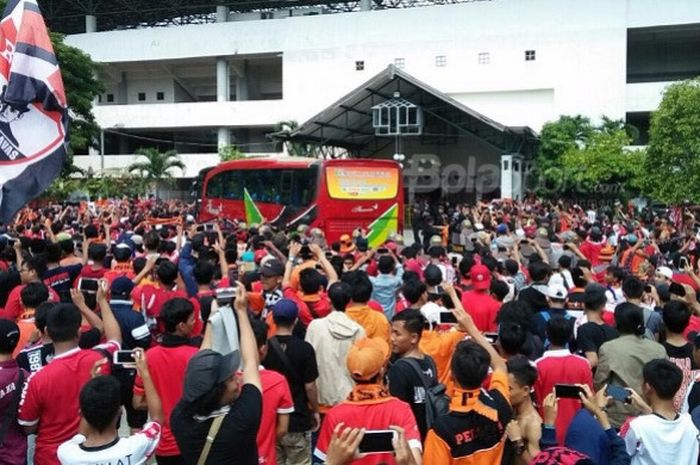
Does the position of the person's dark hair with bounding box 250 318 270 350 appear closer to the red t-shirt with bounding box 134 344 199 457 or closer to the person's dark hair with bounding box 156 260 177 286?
the red t-shirt with bounding box 134 344 199 457

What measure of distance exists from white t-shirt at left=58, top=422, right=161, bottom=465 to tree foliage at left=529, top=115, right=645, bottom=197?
2233cm

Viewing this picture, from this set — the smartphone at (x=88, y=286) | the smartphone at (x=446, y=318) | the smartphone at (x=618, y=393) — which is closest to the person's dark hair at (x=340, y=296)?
the smartphone at (x=446, y=318)

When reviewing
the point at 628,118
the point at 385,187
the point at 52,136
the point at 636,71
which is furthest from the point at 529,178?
the point at 52,136

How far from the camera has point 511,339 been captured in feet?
12.3

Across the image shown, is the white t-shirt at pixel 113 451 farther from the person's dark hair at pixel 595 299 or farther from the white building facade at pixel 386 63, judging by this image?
the white building facade at pixel 386 63

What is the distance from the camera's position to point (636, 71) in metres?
34.4

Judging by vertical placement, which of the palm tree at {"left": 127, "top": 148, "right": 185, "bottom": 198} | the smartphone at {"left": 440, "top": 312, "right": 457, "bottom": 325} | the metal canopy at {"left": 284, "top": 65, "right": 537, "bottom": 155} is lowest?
the smartphone at {"left": 440, "top": 312, "right": 457, "bottom": 325}

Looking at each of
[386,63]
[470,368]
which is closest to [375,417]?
[470,368]

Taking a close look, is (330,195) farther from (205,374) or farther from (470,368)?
(205,374)

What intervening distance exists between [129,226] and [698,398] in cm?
1139

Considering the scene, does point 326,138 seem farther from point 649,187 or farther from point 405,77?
point 649,187

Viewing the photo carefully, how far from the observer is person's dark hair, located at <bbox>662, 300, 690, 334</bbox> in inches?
169

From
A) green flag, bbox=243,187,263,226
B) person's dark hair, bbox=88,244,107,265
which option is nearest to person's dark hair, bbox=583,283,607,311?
person's dark hair, bbox=88,244,107,265

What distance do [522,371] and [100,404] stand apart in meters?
1.93
